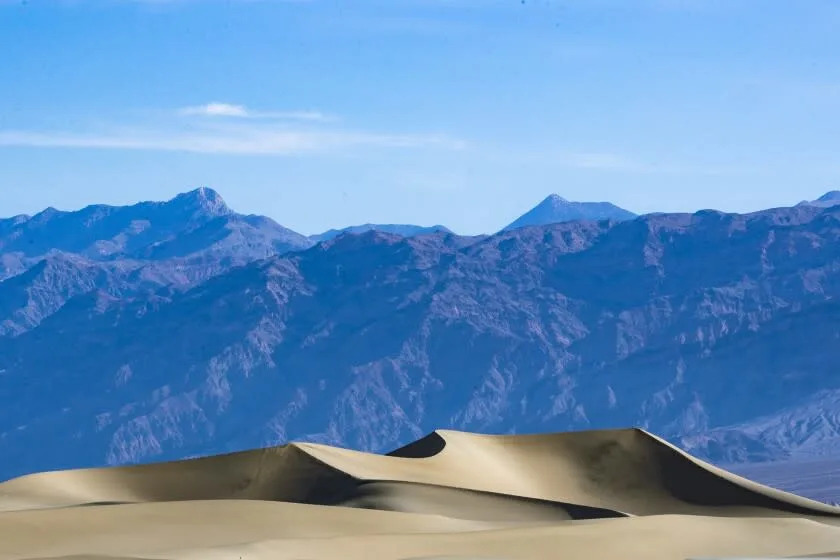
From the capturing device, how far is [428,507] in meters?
40.6

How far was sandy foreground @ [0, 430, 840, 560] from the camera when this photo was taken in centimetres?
2812

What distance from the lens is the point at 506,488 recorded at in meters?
50.2

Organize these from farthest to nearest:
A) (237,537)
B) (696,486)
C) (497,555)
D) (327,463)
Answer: (696,486)
(327,463)
(237,537)
(497,555)

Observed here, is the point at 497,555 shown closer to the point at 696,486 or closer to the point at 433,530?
the point at 433,530

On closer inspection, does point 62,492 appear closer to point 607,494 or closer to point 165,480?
point 165,480

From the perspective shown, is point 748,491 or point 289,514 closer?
point 289,514

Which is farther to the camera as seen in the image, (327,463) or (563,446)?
(563,446)

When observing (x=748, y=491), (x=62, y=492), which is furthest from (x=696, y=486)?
(x=62, y=492)

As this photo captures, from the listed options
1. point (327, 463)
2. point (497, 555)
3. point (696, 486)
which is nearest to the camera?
point (497, 555)

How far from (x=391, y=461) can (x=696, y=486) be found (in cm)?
1022

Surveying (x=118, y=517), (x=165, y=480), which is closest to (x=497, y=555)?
(x=118, y=517)

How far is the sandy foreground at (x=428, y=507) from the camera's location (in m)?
28.1

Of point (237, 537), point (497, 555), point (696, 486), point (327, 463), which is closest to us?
point (497, 555)

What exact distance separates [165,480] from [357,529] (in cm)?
1884
